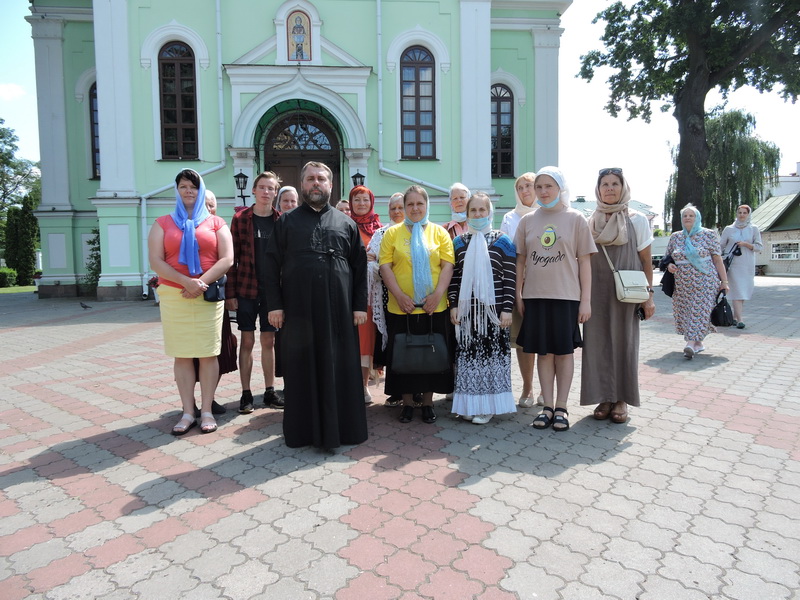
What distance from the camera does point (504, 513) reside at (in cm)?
297

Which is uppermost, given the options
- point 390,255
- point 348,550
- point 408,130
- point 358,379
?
point 408,130

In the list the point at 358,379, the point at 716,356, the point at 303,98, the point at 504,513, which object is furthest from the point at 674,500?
the point at 303,98

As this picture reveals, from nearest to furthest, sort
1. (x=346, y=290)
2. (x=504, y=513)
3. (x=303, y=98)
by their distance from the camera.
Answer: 1. (x=504, y=513)
2. (x=346, y=290)
3. (x=303, y=98)

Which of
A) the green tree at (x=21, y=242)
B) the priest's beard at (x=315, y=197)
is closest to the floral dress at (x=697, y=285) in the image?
the priest's beard at (x=315, y=197)

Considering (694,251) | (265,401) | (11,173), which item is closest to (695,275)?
(694,251)

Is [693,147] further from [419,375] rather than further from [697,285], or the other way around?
[419,375]

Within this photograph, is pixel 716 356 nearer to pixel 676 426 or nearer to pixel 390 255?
pixel 676 426

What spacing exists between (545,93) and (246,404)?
17.0 m

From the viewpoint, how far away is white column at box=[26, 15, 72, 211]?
1723 centimetres

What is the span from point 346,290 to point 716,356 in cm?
561

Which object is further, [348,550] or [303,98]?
[303,98]

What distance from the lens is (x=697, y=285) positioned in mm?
7086

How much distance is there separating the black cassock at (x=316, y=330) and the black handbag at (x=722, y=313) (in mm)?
5484

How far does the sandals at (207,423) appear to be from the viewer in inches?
171
